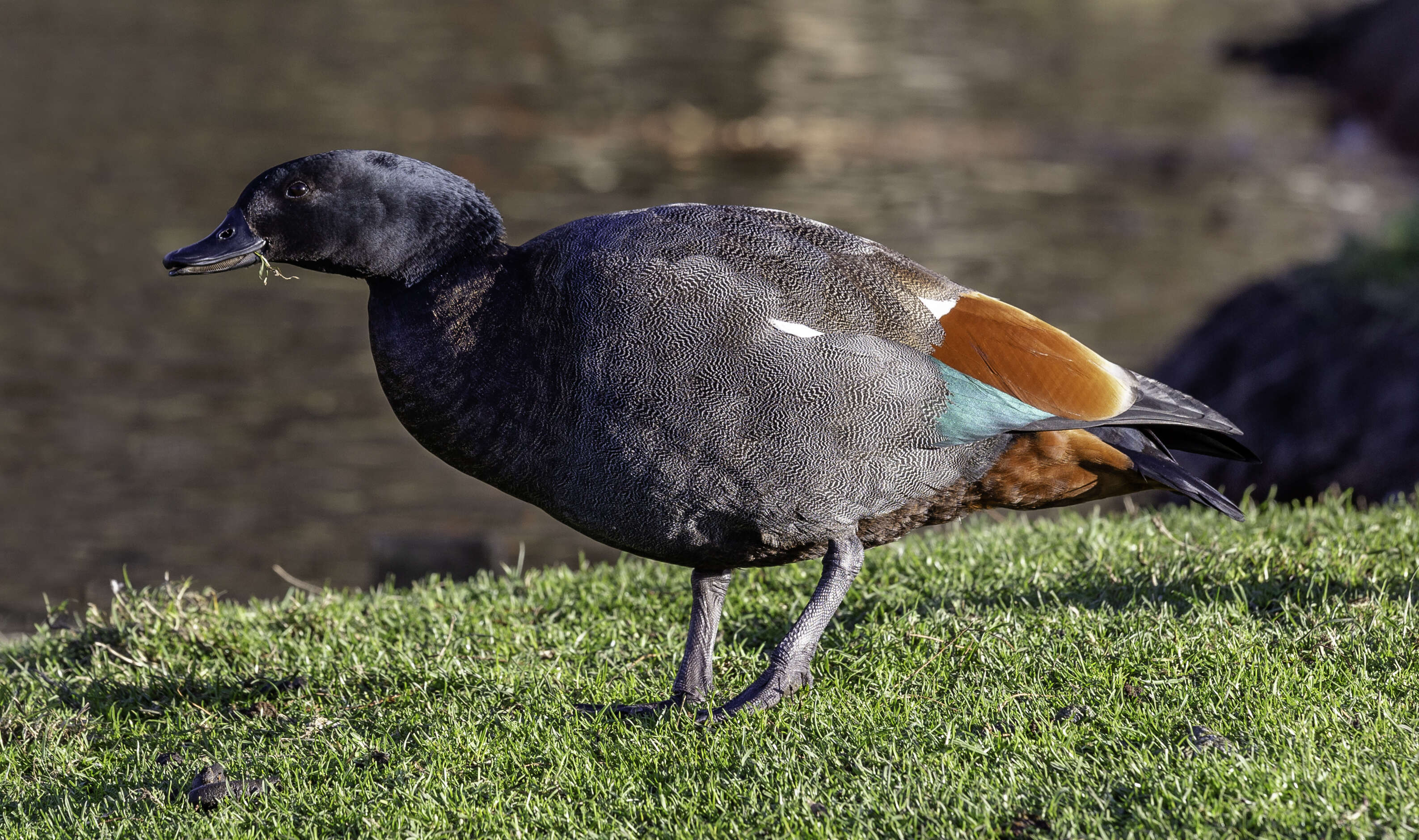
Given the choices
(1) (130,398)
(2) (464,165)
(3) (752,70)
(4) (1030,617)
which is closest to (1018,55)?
(3) (752,70)

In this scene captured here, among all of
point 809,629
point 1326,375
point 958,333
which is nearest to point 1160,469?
point 958,333

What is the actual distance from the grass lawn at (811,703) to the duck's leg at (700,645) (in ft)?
0.48

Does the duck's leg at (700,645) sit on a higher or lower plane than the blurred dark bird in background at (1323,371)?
higher

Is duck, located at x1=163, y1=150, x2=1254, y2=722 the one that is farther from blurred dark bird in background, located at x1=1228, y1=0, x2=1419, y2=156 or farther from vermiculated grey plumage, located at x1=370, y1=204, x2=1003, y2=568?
blurred dark bird in background, located at x1=1228, y1=0, x2=1419, y2=156

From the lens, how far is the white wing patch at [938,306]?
4.25 metres

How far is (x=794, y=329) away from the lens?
4.05 m

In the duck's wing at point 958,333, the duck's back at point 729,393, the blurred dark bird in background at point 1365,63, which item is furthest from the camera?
the blurred dark bird in background at point 1365,63

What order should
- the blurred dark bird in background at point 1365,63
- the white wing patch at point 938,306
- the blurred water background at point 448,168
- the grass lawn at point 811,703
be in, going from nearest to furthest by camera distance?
the grass lawn at point 811,703
the white wing patch at point 938,306
the blurred water background at point 448,168
the blurred dark bird in background at point 1365,63

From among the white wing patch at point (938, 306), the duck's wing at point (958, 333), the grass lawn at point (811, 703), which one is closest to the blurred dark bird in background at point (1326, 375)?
the grass lawn at point (811, 703)

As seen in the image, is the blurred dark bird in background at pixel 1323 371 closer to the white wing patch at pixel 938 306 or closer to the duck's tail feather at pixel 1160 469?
the duck's tail feather at pixel 1160 469

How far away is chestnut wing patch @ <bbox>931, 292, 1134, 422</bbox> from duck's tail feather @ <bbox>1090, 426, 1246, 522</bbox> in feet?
0.30

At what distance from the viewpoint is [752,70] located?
29.8 m

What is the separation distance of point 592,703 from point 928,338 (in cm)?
154

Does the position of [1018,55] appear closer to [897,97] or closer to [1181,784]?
[897,97]
